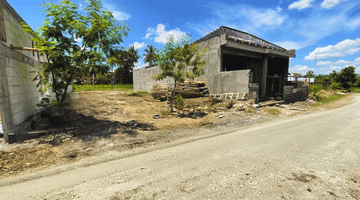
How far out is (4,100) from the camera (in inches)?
175

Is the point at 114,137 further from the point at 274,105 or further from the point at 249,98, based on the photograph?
the point at 274,105

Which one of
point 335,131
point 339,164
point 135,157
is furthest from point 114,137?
point 335,131

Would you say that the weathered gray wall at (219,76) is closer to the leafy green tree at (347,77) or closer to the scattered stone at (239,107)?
the scattered stone at (239,107)

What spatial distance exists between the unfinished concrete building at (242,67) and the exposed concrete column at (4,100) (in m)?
6.93

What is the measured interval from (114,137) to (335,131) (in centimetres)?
766

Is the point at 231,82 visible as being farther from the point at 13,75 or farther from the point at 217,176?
the point at 13,75

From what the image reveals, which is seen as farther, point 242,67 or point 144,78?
point 144,78

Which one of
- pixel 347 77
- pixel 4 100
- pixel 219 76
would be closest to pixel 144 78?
pixel 219 76

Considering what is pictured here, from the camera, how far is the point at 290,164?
3.30 m

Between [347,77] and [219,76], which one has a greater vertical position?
[347,77]

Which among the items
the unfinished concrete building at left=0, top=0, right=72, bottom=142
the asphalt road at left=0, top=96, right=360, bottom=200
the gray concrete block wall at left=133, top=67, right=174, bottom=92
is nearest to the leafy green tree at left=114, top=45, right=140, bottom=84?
the gray concrete block wall at left=133, top=67, right=174, bottom=92

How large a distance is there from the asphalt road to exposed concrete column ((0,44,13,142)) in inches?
107

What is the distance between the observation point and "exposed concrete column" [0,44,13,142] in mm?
4383

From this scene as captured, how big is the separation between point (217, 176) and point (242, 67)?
48.6ft
